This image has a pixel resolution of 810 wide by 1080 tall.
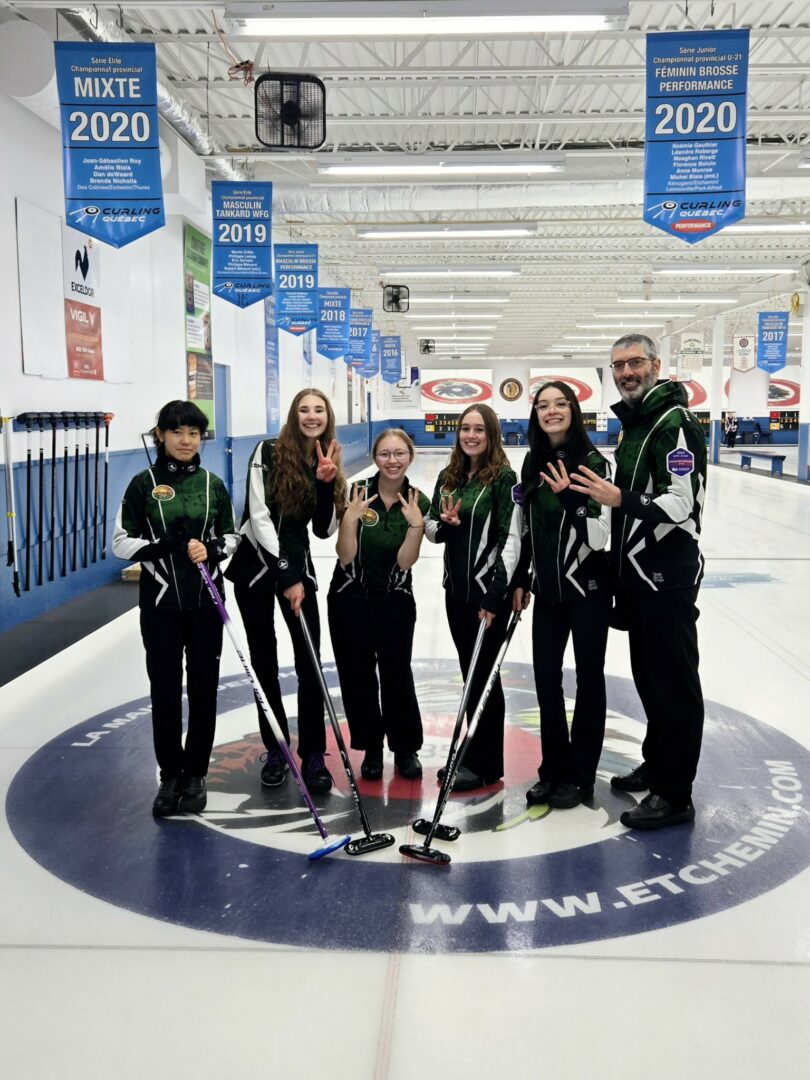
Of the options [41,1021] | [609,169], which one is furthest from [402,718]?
[609,169]

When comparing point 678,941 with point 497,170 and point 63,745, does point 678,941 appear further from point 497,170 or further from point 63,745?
point 497,170

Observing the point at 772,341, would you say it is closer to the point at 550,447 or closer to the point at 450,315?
the point at 450,315

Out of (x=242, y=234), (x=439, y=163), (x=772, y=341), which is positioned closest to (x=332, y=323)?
(x=242, y=234)

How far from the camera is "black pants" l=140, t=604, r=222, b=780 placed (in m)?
3.15

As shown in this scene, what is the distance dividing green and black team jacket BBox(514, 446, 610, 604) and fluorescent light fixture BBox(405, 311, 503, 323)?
2138 cm

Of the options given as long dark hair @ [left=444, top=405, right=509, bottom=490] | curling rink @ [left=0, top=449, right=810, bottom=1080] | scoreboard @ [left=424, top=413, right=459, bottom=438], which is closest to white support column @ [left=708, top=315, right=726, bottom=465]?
scoreboard @ [left=424, top=413, right=459, bottom=438]

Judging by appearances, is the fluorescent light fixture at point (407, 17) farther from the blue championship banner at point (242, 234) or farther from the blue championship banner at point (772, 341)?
the blue championship banner at point (772, 341)

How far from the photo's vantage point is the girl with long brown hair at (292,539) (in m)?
3.27

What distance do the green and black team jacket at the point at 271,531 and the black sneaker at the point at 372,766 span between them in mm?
769

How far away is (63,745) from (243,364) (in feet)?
35.8

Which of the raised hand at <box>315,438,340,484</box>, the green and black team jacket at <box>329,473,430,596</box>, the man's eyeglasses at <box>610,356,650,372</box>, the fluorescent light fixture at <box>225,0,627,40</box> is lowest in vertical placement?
the green and black team jacket at <box>329,473,430,596</box>

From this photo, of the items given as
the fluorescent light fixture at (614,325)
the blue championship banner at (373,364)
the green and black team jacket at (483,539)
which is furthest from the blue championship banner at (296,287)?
the fluorescent light fixture at (614,325)

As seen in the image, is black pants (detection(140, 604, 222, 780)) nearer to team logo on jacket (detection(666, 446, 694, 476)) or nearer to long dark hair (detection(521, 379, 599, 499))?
long dark hair (detection(521, 379, 599, 499))

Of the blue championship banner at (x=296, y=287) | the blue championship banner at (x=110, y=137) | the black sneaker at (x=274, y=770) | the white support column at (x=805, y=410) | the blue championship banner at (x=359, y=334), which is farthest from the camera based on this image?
the blue championship banner at (x=359, y=334)
